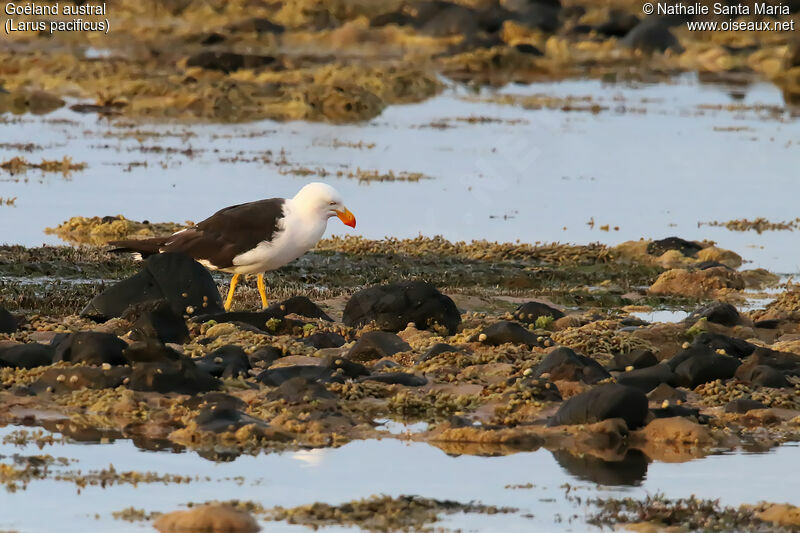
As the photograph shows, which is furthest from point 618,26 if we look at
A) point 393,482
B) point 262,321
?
point 393,482

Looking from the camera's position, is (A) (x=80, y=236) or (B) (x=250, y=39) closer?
(A) (x=80, y=236)

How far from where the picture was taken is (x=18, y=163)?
27953 mm

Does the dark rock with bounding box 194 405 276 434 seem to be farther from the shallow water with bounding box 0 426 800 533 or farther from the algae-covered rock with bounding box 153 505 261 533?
the algae-covered rock with bounding box 153 505 261 533

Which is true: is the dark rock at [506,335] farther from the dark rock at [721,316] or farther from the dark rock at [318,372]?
the dark rock at [721,316]

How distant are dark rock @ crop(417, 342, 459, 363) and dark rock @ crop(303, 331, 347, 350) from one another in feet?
2.95

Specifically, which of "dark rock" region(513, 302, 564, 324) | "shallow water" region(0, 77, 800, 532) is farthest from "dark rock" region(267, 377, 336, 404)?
"dark rock" region(513, 302, 564, 324)

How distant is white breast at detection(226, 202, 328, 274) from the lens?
1470 centimetres

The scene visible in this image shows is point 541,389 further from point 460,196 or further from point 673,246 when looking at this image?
point 460,196

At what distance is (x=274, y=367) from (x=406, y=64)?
39.2 m

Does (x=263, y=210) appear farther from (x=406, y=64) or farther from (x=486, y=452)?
(x=406, y=64)

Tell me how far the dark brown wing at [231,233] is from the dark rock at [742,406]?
15.9ft

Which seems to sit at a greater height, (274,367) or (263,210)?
(263,210)

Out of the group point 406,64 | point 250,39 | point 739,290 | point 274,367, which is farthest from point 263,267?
point 250,39

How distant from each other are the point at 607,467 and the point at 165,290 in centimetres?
588
